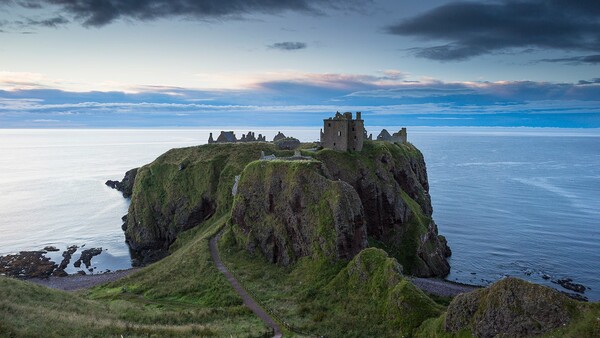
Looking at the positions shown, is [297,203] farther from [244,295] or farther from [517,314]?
[517,314]

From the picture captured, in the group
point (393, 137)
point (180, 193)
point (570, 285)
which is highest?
point (393, 137)

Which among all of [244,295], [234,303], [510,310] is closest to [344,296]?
[244,295]

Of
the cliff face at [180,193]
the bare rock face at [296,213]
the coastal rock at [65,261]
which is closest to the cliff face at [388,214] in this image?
the bare rock face at [296,213]

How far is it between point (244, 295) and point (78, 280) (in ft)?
149

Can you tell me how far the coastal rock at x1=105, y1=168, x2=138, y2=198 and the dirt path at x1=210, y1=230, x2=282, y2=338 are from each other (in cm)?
10950

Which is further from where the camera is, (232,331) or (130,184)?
(130,184)

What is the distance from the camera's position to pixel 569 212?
424 ft

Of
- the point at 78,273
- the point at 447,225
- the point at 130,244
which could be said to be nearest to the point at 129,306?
the point at 78,273

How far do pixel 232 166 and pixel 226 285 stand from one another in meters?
45.9

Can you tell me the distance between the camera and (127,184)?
175 metres

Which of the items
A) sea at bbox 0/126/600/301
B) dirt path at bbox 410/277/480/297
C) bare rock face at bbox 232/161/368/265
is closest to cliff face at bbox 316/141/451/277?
sea at bbox 0/126/600/301

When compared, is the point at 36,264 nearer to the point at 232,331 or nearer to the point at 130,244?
the point at 130,244

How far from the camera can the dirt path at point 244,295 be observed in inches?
1785

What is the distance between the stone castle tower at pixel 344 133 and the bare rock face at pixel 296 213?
742 inches
